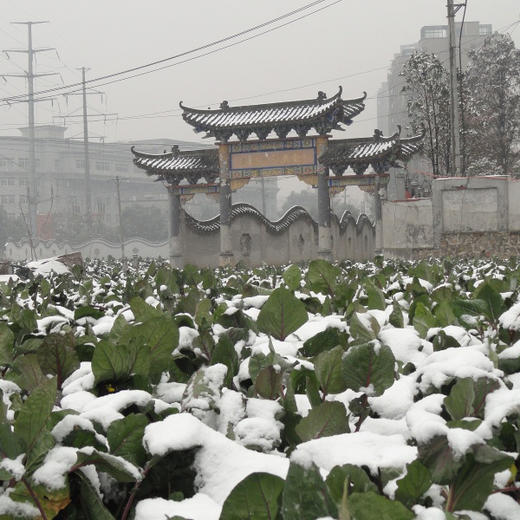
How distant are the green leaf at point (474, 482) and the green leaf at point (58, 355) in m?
0.77

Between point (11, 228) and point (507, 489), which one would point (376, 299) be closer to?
point (507, 489)

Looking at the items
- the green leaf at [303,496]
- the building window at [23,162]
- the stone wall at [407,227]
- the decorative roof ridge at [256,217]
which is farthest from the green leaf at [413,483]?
the building window at [23,162]

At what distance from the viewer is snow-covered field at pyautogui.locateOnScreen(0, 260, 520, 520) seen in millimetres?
666

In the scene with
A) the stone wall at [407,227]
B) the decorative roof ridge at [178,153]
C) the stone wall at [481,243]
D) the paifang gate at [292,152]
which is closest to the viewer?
the stone wall at [481,243]

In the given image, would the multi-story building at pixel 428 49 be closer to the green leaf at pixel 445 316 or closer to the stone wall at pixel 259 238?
the stone wall at pixel 259 238

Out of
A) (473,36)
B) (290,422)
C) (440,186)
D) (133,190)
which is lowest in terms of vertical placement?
(290,422)

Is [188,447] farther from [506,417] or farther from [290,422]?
[506,417]

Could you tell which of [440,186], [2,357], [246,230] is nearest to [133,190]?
[246,230]

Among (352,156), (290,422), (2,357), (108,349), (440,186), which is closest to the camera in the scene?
(290,422)

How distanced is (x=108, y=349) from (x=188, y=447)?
363 mm

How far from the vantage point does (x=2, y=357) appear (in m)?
A: 1.43

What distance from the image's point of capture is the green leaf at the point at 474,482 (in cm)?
66

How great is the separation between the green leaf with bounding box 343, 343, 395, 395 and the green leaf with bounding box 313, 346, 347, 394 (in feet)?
0.08

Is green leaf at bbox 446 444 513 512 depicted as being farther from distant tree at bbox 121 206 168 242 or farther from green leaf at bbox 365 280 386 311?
distant tree at bbox 121 206 168 242
